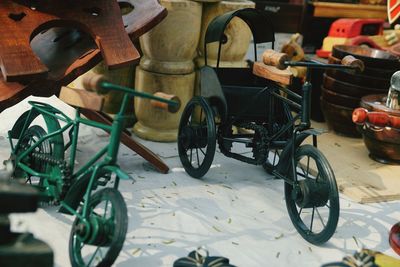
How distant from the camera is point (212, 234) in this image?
3.04 m

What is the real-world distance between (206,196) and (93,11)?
1.38 metres

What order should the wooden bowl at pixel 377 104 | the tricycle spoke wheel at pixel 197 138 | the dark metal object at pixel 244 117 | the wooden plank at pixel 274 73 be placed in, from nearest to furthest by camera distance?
1. the wooden plank at pixel 274 73
2. the dark metal object at pixel 244 117
3. the tricycle spoke wheel at pixel 197 138
4. the wooden bowl at pixel 377 104

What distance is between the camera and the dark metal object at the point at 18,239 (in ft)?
5.99

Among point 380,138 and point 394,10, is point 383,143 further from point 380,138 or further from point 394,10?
point 394,10

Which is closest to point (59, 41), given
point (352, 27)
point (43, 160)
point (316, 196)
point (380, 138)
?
point (43, 160)

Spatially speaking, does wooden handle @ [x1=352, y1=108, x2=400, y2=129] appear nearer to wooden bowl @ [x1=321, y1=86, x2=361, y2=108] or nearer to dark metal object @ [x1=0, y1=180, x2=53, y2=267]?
dark metal object @ [x1=0, y1=180, x2=53, y2=267]

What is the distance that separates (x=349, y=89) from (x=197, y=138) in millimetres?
1785

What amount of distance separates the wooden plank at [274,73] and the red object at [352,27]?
9.49ft

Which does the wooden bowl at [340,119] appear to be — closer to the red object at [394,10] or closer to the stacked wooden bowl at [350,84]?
the stacked wooden bowl at [350,84]

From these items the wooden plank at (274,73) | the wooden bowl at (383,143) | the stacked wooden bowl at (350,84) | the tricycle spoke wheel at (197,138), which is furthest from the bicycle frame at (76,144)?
the stacked wooden bowl at (350,84)

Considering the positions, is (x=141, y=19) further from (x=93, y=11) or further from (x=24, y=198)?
(x=24, y=198)

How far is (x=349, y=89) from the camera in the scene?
487 centimetres

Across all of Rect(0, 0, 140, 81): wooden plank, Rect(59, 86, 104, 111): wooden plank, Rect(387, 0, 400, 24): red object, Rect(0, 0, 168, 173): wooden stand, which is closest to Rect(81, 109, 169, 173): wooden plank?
Rect(0, 0, 168, 173): wooden stand

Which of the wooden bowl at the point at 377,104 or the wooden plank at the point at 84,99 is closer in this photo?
the wooden plank at the point at 84,99
